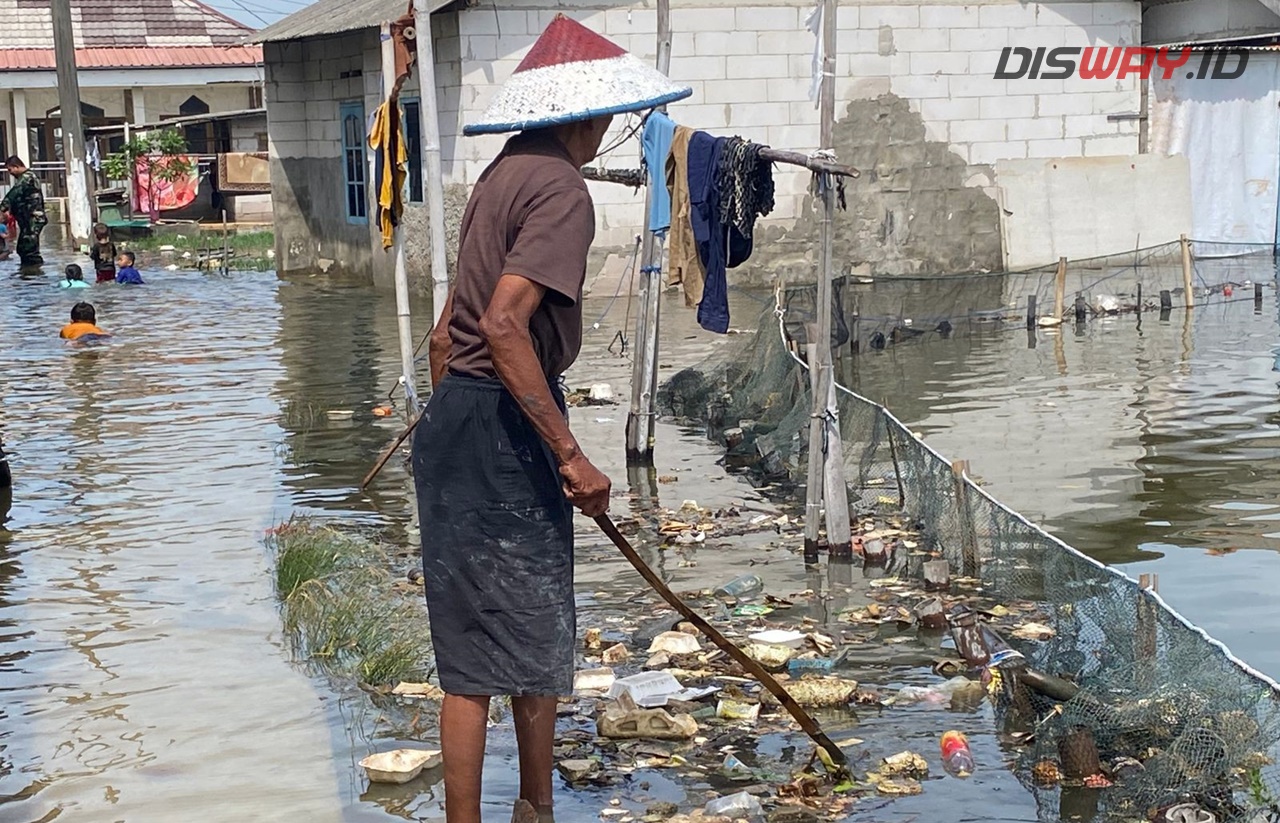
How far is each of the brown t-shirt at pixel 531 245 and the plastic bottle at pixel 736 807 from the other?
1.37 m

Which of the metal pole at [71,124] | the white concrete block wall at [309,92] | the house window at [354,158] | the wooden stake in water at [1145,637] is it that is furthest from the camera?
the metal pole at [71,124]

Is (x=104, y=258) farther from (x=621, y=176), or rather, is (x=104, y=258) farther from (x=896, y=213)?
(x=621, y=176)

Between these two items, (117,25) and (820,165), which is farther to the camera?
(117,25)

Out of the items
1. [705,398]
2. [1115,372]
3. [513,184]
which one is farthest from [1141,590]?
[1115,372]

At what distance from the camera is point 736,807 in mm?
4527

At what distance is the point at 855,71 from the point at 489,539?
1585 centimetres

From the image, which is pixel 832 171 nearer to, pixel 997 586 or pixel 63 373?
pixel 997 586

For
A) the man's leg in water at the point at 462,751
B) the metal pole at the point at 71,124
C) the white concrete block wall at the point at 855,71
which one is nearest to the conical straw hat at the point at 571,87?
the man's leg in water at the point at 462,751

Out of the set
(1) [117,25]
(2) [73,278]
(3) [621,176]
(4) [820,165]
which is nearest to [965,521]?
(4) [820,165]

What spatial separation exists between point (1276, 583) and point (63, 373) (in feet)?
34.6

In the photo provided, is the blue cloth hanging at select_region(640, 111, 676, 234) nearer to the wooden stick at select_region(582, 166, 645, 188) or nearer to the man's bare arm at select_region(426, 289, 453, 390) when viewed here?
the wooden stick at select_region(582, 166, 645, 188)

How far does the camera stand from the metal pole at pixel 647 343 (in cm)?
922

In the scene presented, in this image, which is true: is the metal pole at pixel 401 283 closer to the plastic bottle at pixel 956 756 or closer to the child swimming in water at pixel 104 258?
the plastic bottle at pixel 956 756

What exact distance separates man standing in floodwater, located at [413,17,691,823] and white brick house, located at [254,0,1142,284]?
13.5 metres
